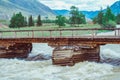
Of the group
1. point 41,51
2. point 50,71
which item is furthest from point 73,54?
point 41,51

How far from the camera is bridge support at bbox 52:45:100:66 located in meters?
45.5

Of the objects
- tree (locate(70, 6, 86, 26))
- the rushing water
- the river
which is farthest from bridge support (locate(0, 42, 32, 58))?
tree (locate(70, 6, 86, 26))

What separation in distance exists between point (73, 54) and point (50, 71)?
14.5ft

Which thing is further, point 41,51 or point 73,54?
point 41,51

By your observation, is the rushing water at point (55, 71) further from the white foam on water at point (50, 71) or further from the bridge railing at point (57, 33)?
the bridge railing at point (57, 33)

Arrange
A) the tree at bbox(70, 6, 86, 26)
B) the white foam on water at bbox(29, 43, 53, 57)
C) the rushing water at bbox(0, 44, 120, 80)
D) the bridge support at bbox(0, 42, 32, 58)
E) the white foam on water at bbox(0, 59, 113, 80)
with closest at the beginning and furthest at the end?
the rushing water at bbox(0, 44, 120, 80), the white foam on water at bbox(0, 59, 113, 80), the bridge support at bbox(0, 42, 32, 58), the white foam on water at bbox(29, 43, 53, 57), the tree at bbox(70, 6, 86, 26)

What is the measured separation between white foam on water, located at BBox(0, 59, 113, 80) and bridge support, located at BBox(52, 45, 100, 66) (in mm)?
861

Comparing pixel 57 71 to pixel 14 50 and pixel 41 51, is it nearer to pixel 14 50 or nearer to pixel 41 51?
pixel 14 50

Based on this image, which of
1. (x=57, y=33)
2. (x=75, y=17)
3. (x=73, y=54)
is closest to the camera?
(x=73, y=54)

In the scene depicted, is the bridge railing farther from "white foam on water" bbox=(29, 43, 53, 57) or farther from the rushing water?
the rushing water

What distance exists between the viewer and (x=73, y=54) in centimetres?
4566

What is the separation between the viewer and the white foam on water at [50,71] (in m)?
39.2

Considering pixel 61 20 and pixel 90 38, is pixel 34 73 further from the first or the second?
pixel 61 20

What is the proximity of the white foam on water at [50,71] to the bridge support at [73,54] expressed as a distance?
0.86 meters
